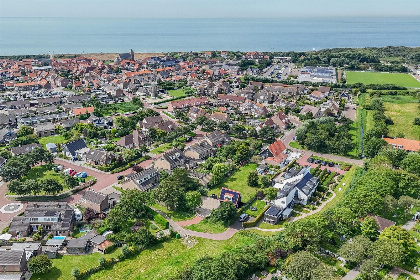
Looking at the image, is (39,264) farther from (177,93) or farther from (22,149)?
(177,93)

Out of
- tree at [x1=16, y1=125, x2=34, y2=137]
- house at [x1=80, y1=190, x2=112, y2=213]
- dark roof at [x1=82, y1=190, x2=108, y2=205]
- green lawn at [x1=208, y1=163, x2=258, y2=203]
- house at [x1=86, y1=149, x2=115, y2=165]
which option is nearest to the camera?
house at [x1=80, y1=190, x2=112, y2=213]

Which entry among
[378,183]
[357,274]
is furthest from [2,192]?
[378,183]

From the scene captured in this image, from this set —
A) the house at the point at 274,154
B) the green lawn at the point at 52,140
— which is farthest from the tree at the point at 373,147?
the green lawn at the point at 52,140

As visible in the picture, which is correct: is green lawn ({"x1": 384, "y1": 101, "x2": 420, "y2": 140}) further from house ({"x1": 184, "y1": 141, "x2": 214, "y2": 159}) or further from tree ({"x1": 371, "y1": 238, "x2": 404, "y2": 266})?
tree ({"x1": 371, "y1": 238, "x2": 404, "y2": 266})

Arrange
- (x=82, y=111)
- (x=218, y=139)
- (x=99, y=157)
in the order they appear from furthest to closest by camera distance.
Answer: (x=82, y=111) < (x=218, y=139) < (x=99, y=157)

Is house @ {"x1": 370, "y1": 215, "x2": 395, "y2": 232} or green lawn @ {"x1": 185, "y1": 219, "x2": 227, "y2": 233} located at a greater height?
house @ {"x1": 370, "y1": 215, "x2": 395, "y2": 232}

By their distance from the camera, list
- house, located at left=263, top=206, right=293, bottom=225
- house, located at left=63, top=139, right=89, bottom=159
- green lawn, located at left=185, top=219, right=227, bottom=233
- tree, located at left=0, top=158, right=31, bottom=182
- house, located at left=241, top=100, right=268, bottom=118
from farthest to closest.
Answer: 1. house, located at left=241, top=100, right=268, bottom=118
2. house, located at left=63, top=139, right=89, bottom=159
3. tree, located at left=0, top=158, right=31, bottom=182
4. house, located at left=263, top=206, right=293, bottom=225
5. green lawn, located at left=185, top=219, right=227, bottom=233

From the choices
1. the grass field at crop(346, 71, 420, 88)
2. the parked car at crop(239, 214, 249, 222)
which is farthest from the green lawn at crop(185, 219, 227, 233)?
the grass field at crop(346, 71, 420, 88)

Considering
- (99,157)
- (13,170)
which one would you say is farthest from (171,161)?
(13,170)
